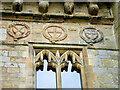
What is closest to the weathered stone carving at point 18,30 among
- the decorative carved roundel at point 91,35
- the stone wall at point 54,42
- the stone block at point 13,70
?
the stone wall at point 54,42

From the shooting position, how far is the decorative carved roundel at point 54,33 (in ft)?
34.7

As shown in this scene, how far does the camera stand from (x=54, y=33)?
10.7m

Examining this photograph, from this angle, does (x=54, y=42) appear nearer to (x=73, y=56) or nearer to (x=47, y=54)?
(x=47, y=54)

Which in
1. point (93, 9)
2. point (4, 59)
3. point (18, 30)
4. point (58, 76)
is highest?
point (93, 9)

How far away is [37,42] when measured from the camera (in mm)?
10359

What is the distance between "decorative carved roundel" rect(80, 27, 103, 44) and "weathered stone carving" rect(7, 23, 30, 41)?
1523mm

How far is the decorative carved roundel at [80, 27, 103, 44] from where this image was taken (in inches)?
421

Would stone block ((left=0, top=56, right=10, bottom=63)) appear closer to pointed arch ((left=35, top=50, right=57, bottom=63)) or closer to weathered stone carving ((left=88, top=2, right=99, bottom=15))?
pointed arch ((left=35, top=50, right=57, bottom=63))

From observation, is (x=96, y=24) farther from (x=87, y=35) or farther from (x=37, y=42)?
(x=37, y=42)

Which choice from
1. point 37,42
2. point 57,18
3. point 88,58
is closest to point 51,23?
point 57,18

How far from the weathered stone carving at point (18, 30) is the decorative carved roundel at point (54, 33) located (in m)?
0.50

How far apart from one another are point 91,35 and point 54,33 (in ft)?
3.37

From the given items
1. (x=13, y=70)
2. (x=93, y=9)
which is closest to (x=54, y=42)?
(x=13, y=70)

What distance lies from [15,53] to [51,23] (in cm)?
153
